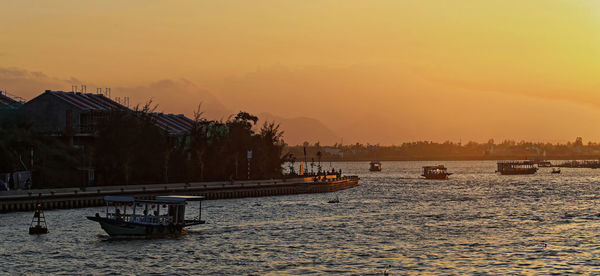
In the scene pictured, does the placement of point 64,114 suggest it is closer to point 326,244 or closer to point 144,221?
point 144,221

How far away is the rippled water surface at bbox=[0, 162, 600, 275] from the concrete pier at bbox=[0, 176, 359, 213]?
359 cm

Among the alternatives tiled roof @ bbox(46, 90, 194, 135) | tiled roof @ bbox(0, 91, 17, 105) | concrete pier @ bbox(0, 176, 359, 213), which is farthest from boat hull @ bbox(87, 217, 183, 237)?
tiled roof @ bbox(0, 91, 17, 105)

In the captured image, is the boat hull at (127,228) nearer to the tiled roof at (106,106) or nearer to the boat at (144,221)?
the boat at (144,221)

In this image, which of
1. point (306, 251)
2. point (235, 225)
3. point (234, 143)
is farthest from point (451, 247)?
point (234, 143)

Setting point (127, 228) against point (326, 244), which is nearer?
point (326, 244)

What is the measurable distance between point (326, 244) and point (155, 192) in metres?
49.5

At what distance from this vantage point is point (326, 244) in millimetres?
66250

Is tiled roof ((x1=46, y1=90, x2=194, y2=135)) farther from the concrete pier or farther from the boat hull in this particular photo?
the boat hull

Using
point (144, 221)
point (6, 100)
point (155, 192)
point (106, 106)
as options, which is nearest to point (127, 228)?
point (144, 221)

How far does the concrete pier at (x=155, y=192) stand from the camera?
300 ft

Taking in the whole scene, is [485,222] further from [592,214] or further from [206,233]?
[206,233]

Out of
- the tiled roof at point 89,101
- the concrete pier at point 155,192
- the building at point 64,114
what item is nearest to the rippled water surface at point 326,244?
the concrete pier at point 155,192

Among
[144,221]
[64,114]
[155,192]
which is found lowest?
[144,221]

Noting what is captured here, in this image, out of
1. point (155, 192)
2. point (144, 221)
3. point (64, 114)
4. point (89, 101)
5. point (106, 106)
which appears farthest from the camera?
point (106, 106)
